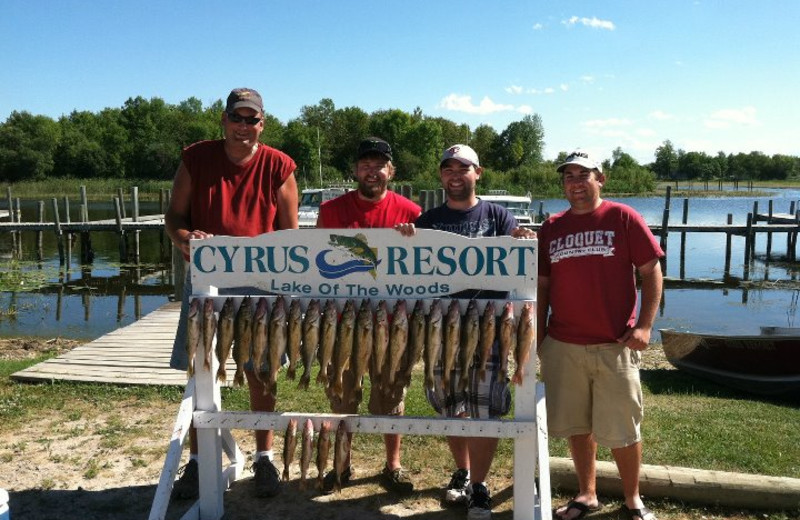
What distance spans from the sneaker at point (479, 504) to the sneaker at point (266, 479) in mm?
1348

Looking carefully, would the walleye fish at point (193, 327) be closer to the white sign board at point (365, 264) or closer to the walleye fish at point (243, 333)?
the white sign board at point (365, 264)

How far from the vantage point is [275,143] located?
82.1 metres

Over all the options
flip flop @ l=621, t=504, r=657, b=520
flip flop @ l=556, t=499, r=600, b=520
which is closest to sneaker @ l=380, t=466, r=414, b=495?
flip flop @ l=556, t=499, r=600, b=520

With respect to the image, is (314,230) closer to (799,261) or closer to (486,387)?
(486,387)

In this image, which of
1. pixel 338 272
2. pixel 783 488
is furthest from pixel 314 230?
pixel 783 488

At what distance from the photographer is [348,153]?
8788cm

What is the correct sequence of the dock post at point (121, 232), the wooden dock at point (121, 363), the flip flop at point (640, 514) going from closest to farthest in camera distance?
the flip flop at point (640, 514)
the wooden dock at point (121, 363)
the dock post at point (121, 232)

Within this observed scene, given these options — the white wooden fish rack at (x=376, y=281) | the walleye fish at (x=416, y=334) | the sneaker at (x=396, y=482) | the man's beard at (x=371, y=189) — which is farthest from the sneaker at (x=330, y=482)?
the man's beard at (x=371, y=189)

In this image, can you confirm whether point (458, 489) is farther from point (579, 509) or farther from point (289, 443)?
point (289, 443)

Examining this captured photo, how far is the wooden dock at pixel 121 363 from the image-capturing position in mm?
7164

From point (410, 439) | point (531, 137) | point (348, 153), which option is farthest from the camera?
point (531, 137)

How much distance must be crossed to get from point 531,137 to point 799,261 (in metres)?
A: 82.0

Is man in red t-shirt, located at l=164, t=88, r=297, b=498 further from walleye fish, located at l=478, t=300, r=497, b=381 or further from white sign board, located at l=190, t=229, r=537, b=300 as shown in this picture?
walleye fish, located at l=478, t=300, r=497, b=381

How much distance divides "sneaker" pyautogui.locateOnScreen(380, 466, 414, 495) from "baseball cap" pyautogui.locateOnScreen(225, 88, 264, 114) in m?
2.66
